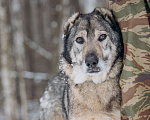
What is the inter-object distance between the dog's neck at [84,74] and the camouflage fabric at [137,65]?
1.69ft

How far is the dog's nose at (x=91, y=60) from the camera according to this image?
8.63ft

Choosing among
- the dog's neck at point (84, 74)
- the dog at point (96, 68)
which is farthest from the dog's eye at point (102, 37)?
the dog's neck at point (84, 74)

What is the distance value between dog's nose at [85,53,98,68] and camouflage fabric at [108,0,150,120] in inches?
20.6

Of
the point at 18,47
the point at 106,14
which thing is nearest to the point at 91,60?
the point at 106,14

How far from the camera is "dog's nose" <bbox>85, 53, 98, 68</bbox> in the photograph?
2.63 metres

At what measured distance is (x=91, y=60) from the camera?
263cm

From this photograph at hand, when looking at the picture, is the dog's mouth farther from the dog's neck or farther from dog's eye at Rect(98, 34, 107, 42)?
dog's eye at Rect(98, 34, 107, 42)

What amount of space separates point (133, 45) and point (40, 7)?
9158 mm

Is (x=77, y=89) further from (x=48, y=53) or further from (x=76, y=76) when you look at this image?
(x=48, y=53)

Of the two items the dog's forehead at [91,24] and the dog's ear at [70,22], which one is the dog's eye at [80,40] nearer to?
the dog's forehead at [91,24]

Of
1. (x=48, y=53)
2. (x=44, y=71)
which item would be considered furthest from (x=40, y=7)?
(x=44, y=71)

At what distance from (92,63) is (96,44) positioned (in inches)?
11.0

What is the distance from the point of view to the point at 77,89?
9.55 feet

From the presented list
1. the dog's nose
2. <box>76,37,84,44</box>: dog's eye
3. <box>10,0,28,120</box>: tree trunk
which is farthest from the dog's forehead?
<box>10,0,28,120</box>: tree trunk
